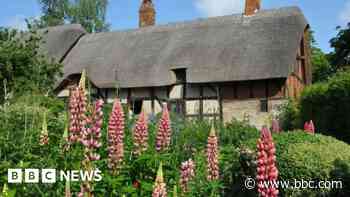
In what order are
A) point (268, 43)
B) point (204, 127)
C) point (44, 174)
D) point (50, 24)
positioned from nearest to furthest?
point (44, 174), point (204, 127), point (268, 43), point (50, 24)

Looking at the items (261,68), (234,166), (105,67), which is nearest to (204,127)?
(234,166)

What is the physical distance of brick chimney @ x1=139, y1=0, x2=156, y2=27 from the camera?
32312 millimetres

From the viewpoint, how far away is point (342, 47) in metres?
29.6

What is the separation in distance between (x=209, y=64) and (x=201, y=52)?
143 cm

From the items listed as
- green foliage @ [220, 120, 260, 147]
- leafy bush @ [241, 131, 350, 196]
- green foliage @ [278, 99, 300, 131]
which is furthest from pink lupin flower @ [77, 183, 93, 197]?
green foliage @ [278, 99, 300, 131]

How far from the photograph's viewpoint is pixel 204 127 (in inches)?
479

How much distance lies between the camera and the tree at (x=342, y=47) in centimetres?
2912

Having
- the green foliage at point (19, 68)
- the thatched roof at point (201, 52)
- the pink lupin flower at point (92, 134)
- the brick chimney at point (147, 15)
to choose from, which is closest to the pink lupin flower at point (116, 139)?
the pink lupin flower at point (92, 134)

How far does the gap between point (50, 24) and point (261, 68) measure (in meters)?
25.2

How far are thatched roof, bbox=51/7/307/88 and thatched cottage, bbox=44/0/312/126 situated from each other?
0.14ft

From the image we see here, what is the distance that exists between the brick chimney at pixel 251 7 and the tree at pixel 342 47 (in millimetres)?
5775

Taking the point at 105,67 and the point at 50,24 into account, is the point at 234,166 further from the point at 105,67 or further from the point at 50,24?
the point at 50,24

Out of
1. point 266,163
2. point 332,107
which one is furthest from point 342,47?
point 266,163

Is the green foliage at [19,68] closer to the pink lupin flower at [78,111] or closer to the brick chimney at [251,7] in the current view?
the pink lupin flower at [78,111]
